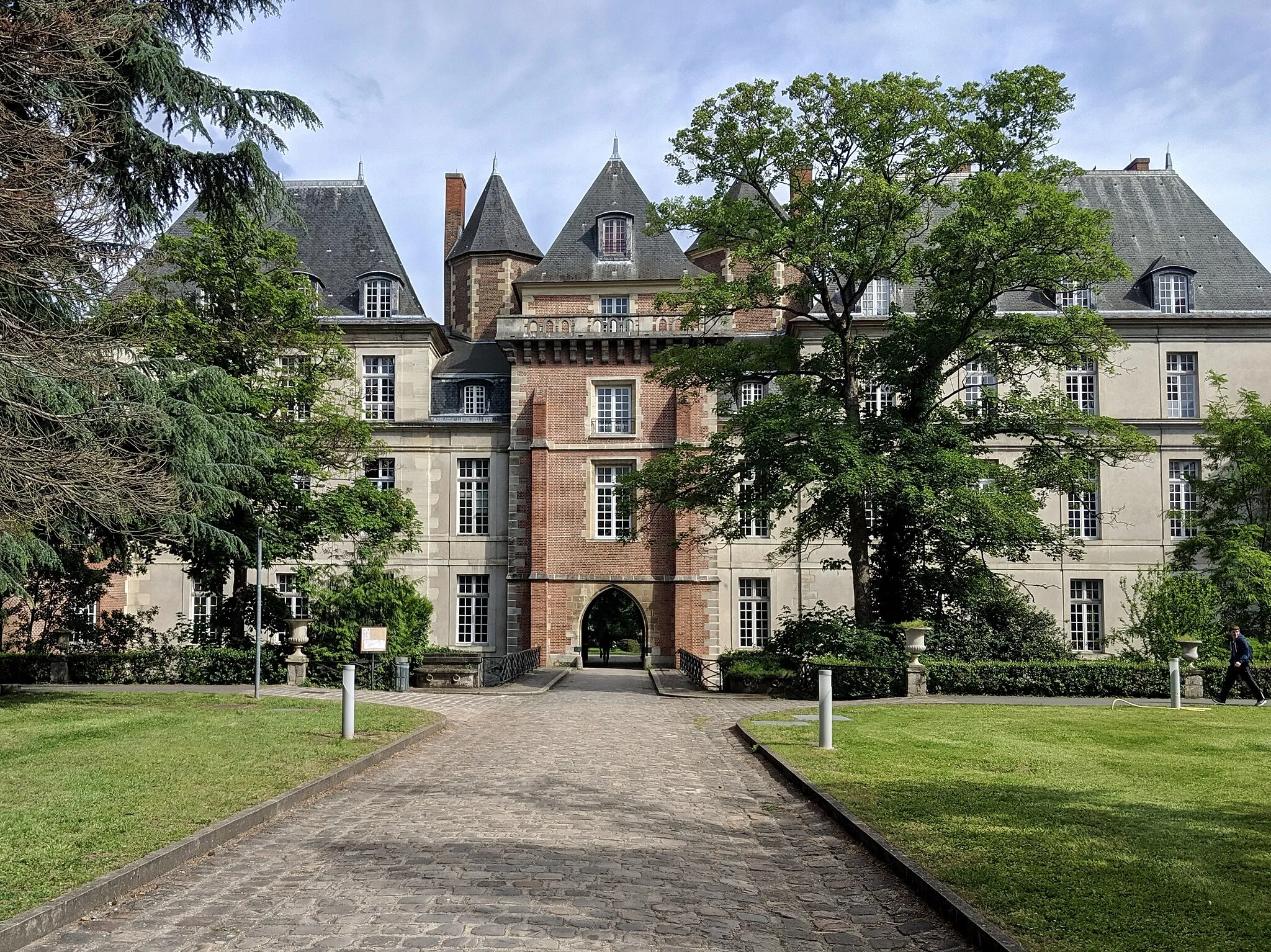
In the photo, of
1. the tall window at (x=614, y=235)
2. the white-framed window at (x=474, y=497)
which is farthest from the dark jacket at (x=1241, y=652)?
the tall window at (x=614, y=235)

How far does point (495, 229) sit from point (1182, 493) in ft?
81.6

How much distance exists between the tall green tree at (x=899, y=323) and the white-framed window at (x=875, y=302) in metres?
10.5

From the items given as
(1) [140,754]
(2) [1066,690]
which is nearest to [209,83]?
(1) [140,754]

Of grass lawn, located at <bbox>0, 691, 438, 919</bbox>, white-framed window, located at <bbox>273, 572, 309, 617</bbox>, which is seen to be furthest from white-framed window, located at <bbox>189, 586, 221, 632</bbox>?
grass lawn, located at <bbox>0, 691, 438, 919</bbox>

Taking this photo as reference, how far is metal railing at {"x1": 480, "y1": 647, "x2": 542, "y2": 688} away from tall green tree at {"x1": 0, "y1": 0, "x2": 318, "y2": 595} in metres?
7.76

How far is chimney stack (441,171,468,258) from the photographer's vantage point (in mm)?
42094

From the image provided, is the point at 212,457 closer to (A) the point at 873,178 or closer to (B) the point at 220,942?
(A) the point at 873,178

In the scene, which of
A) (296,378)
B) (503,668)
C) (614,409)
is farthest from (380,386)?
(503,668)

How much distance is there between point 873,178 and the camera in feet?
70.0

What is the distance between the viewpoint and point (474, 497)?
35.4 meters

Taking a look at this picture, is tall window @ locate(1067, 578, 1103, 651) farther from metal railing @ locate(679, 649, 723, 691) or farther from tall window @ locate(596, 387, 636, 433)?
tall window @ locate(596, 387, 636, 433)

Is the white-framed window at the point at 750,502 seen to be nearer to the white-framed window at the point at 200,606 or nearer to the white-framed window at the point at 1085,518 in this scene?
the white-framed window at the point at 1085,518

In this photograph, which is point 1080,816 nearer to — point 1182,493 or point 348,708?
point 348,708

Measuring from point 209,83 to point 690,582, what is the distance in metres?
21.1
